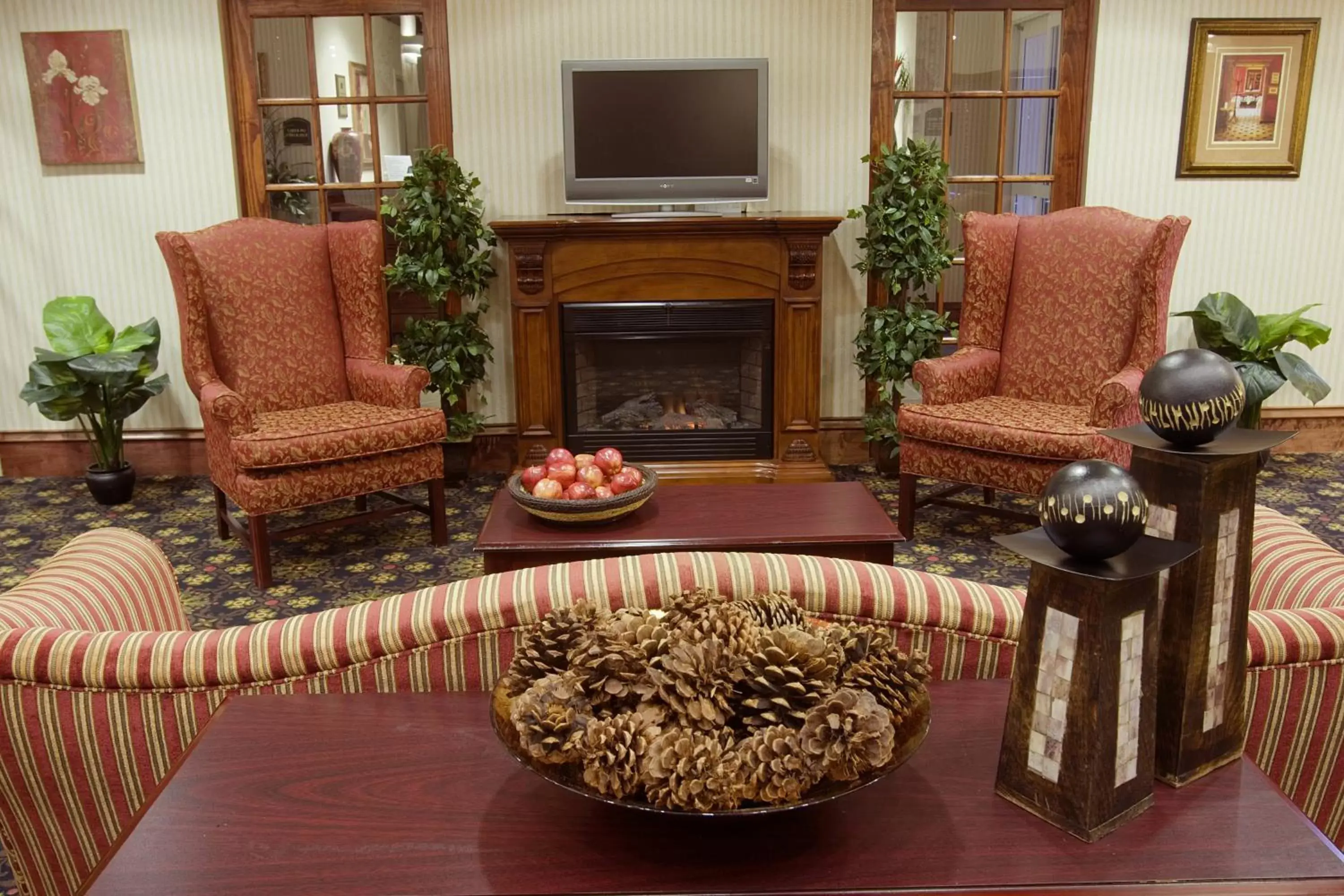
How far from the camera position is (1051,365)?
416 centimetres

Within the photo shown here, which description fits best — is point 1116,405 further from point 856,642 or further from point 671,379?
point 856,642

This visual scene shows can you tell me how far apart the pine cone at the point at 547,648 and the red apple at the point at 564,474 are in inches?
77.7

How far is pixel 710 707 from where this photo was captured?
0.88 m

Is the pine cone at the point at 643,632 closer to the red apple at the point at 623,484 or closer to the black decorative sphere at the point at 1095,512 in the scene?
the black decorative sphere at the point at 1095,512

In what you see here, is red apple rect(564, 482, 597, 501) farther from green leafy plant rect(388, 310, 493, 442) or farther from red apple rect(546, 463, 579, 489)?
green leafy plant rect(388, 310, 493, 442)

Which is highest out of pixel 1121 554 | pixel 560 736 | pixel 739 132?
pixel 739 132

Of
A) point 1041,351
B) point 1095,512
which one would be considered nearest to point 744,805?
point 1095,512

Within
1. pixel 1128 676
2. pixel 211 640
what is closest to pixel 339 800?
pixel 211 640

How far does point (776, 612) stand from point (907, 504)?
3165mm

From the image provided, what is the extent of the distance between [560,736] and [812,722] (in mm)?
203

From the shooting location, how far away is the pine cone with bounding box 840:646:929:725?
922 millimetres

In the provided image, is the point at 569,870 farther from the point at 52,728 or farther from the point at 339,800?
the point at 52,728

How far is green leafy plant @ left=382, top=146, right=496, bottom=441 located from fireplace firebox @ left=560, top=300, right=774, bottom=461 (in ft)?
1.33

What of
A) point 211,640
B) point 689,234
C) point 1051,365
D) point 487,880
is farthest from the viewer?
point 689,234
